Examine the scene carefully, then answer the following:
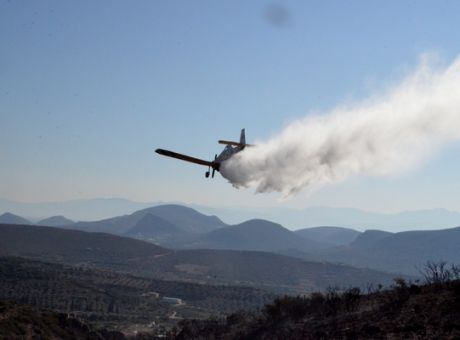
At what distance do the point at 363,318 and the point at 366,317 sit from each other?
1.03 ft

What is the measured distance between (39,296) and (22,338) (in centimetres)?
10091

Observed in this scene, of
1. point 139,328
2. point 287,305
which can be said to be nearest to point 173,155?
point 287,305

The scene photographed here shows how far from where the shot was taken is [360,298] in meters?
59.6

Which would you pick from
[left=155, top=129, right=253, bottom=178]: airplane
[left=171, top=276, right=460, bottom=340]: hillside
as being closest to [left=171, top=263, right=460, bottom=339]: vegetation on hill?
[left=171, top=276, right=460, bottom=340]: hillside

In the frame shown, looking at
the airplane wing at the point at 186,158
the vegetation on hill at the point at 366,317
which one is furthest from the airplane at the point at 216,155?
the vegetation on hill at the point at 366,317

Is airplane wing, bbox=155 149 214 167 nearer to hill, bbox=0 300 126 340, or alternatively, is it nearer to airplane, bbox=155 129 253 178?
airplane, bbox=155 129 253 178

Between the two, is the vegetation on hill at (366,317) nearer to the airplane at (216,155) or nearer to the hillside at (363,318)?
the hillside at (363,318)

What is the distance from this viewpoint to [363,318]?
47.3 metres

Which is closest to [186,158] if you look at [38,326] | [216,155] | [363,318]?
[216,155]

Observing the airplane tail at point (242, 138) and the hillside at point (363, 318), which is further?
the airplane tail at point (242, 138)

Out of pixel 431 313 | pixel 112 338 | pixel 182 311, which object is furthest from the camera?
pixel 182 311

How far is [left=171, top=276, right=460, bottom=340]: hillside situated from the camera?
39125 millimetres

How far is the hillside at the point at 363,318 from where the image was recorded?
1540 inches

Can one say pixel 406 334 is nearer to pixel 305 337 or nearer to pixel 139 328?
pixel 305 337
